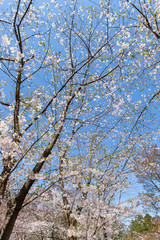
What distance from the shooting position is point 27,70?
5.04 m

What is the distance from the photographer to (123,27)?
15.1 ft

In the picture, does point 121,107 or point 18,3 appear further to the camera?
point 121,107

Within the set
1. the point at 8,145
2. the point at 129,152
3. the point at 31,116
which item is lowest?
the point at 8,145

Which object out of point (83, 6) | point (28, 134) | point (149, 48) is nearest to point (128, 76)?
point (149, 48)

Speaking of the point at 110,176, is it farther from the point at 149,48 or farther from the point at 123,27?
the point at 123,27

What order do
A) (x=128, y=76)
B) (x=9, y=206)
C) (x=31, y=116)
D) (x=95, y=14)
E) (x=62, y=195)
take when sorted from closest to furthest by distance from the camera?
(x=9, y=206), (x=31, y=116), (x=95, y=14), (x=128, y=76), (x=62, y=195)

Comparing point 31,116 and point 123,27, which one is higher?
point 123,27

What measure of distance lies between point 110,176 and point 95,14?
6129 millimetres

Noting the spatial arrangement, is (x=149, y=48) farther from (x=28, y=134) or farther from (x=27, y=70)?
(x=28, y=134)

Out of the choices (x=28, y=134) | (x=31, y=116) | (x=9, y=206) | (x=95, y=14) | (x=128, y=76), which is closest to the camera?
(x=9, y=206)

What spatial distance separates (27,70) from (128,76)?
→ 3373 mm

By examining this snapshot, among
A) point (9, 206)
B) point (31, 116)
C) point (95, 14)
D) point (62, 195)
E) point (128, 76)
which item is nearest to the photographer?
point (9, 206)

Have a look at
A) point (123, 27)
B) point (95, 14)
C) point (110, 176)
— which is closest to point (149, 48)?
point (123, 27)

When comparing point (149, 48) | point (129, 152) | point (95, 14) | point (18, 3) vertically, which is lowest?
point (129, 152)
